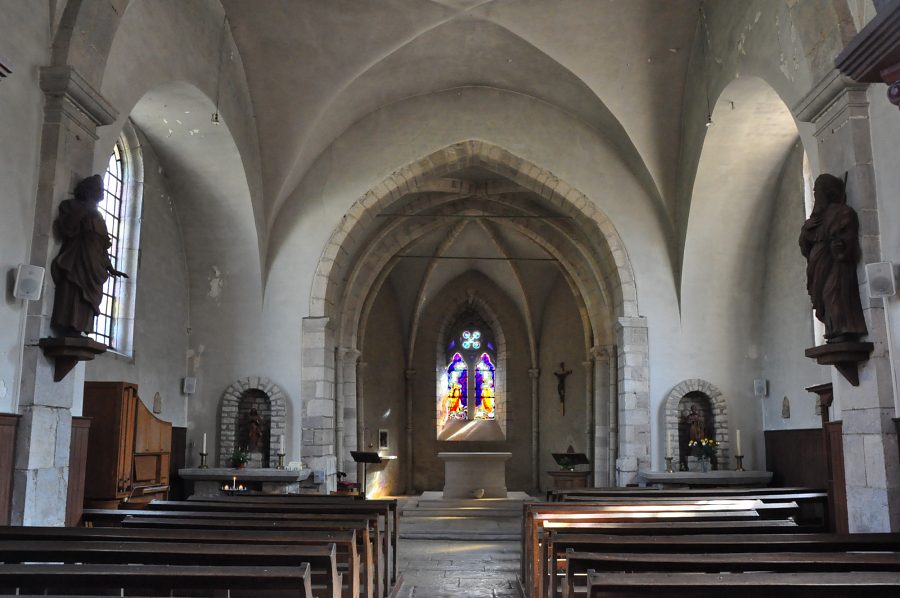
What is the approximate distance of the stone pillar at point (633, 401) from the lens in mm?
12961

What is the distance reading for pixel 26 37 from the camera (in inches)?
280

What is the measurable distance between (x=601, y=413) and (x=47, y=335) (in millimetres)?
11094

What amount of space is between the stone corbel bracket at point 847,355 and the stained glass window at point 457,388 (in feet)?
53.6

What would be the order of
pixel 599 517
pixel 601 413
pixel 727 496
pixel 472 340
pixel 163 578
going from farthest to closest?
1. pixel 472 340
2. pixel 601 413
3. pixel 727 496
4. pixel 599 517
5. pixel 163 578

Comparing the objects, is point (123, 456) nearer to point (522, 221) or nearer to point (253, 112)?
point (253, 112)

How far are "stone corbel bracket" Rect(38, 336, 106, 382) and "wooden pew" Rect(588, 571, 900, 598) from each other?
17.9 feet

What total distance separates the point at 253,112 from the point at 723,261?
7.90 metres

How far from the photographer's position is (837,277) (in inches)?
267

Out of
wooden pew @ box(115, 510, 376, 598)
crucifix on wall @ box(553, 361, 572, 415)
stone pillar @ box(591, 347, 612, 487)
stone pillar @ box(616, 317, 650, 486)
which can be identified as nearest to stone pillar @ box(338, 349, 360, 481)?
stone pillar @ box(591, 347, 612, 487)

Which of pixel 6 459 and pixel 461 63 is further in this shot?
pixel 461 63

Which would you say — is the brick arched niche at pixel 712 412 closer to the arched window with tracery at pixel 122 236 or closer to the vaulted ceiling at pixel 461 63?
the vaulted ceiling at pixel 461 63

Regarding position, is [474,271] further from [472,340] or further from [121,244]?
[121,244]

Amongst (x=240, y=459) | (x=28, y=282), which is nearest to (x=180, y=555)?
(x=28, y=282)

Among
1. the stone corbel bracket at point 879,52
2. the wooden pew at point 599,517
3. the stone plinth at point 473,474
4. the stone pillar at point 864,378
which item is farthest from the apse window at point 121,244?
the stone corbel bracket at point 879,52
